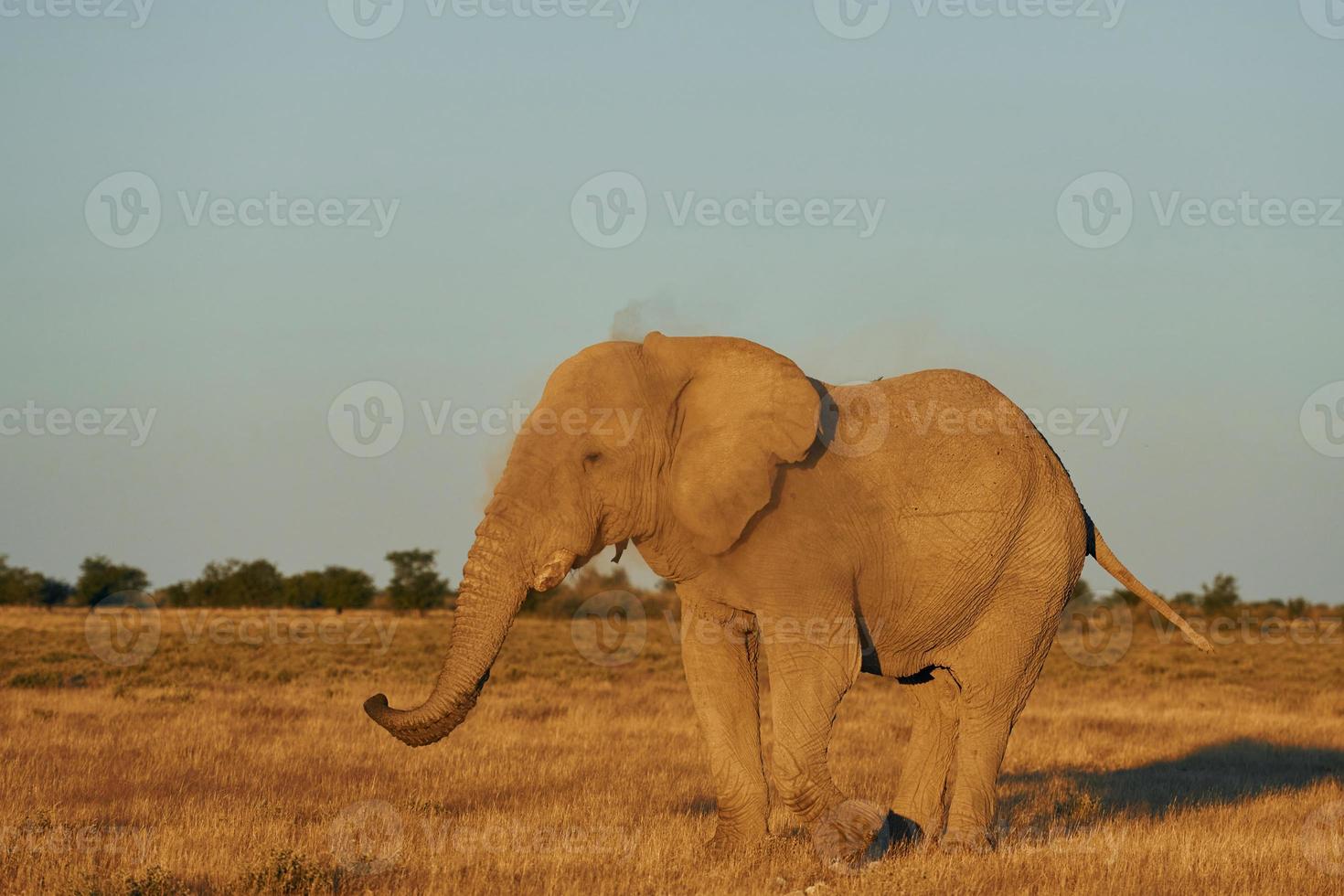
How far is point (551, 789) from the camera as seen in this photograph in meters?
12.7

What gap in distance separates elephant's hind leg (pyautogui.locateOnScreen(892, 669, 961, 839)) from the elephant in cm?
1

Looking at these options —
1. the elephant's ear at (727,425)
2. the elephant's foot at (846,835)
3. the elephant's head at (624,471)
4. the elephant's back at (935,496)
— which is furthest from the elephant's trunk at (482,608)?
the elephant's foot at (846,835)

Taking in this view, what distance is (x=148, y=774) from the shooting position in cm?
1279

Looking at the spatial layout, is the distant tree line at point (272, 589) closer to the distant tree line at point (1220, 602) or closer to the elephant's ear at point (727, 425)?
the distant tree line at point (1220, 602)

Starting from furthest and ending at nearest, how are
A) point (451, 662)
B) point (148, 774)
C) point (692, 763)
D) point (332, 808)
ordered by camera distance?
point (692, 763) → point (148, 774) → point (332, 808) → point (451, 662)

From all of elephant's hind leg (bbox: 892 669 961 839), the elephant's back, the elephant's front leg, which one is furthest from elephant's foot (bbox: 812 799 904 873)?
elephant's hind leg (bbox: 892 669 961 839)

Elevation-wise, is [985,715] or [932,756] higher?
[985,715]

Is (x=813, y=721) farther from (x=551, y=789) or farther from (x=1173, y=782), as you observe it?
(x=1173, y=782)

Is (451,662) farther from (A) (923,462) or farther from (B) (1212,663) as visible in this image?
(B) (1212,663)

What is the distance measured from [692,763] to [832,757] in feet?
5.40

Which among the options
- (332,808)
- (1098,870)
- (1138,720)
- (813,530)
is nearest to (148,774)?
(332,808)

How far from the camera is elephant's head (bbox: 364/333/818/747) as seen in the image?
816 cm

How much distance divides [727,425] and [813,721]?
1.80 m

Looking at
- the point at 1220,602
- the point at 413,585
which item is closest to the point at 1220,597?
the point at 1220,602
